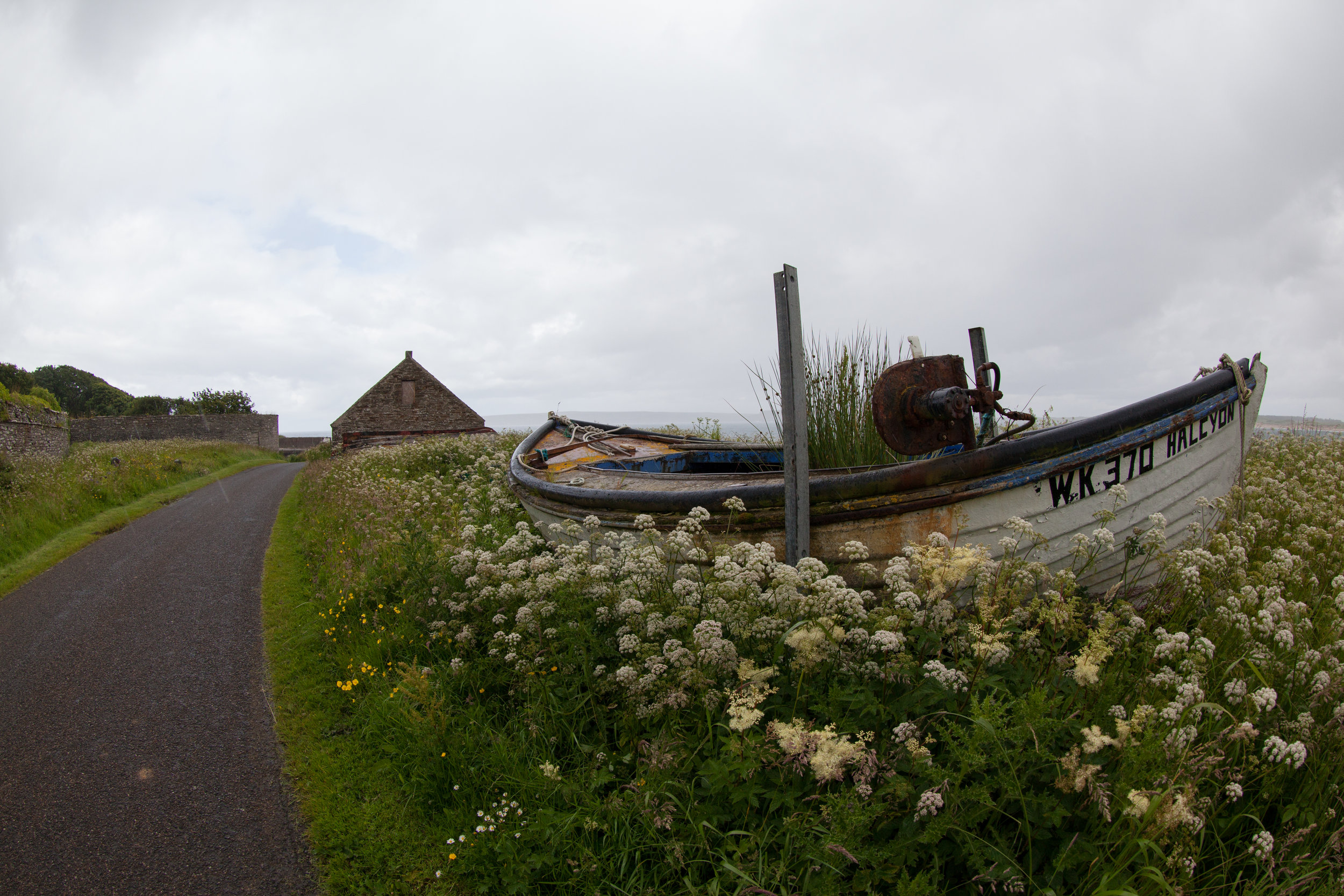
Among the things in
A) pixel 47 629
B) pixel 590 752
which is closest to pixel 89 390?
pixel 47 629

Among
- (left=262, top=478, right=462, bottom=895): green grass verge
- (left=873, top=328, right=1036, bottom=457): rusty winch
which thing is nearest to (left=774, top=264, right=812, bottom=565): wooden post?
(left=873, top=328, right=1036, bottom=457): rusty winch

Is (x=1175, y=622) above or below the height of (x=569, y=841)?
above

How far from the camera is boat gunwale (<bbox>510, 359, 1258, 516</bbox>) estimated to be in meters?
3.92

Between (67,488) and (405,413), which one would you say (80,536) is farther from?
(405,413)

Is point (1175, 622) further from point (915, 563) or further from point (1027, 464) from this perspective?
point (915, 563)

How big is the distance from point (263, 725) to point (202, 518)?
32.3ft

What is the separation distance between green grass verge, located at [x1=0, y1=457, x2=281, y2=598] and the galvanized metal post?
10.2m

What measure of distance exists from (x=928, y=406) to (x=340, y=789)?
411 cm

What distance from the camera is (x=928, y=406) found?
414 cm

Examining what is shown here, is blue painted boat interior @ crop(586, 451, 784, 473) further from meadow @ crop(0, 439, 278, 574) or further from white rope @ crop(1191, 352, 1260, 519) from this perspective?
meadow @ crop(0, 439, 278, 574)

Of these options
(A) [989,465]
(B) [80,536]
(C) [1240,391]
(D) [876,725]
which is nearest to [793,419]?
(A) [989,465]

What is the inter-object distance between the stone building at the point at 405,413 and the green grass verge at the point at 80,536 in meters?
14.5

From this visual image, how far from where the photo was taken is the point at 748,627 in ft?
10.2

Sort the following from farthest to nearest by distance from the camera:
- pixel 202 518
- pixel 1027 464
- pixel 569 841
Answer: pixel 202 518
pixel 1027 464
pixel 569 841
